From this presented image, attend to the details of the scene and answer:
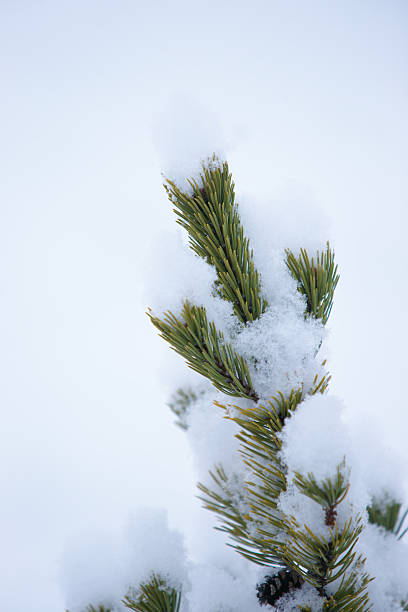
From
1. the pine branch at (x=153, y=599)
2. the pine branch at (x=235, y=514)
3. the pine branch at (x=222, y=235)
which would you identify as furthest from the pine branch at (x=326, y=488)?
the pine branch at (x=153, y=599)

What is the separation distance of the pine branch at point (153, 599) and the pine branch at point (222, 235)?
61cm

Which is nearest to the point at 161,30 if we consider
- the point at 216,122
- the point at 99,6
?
the point at 99,6

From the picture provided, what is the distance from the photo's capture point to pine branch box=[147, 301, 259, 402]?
2.41 feet

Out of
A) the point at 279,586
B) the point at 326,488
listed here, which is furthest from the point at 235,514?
the point at 326,488

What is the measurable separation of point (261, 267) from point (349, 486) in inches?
18.3

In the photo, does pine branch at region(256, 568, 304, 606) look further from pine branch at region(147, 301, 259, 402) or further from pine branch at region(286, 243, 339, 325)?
Result: pine branch at region(286, 243, 339, 325)

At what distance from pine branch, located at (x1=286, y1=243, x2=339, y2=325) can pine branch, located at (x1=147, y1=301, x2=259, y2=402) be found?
0.20 metres

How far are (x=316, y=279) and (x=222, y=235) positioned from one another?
23 centimetres

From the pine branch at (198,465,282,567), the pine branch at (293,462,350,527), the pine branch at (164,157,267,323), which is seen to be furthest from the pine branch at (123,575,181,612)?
the pine branch at (164,157,267,323)

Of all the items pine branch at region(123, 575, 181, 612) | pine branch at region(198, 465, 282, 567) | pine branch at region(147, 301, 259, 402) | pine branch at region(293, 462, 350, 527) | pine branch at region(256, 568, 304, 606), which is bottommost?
pine branch at region(123, 575, 181, 612)

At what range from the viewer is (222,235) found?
82cm

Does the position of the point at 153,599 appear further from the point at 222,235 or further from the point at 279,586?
the point at 222,235

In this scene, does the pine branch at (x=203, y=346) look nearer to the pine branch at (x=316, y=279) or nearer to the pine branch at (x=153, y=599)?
the pine branch at (x=316, y=279)

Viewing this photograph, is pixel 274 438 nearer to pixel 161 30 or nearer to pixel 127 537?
pixel 127 537
